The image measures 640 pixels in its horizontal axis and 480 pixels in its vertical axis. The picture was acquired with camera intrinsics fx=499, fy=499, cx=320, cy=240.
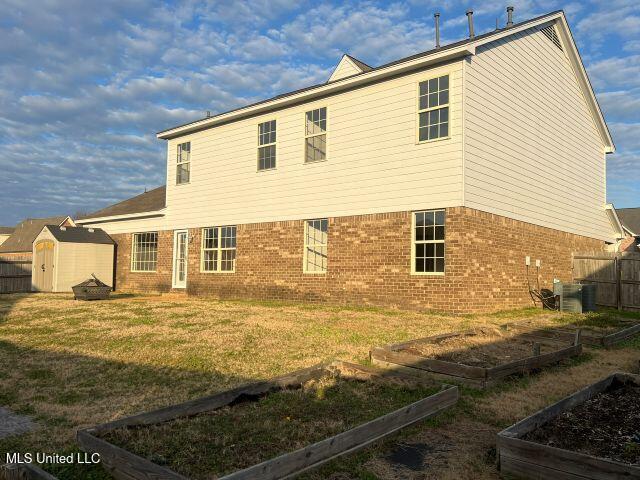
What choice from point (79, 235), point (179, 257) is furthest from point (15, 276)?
point (179, 257)

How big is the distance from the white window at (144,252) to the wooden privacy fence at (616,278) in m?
19.0

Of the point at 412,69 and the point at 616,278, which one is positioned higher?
the point at 412,69

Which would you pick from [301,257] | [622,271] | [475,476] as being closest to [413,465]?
[475,476]

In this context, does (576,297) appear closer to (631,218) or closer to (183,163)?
(183,163)

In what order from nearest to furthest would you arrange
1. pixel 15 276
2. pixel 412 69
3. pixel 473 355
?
pixel 473 355
pixel 412 69
pixel 15 276

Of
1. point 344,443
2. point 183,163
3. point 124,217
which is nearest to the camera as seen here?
point 344,443

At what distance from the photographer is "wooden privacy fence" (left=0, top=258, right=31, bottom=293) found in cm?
2538

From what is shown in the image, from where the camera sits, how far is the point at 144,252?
24.9 meters

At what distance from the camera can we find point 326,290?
56.0 ft

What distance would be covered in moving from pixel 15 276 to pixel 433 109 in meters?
22.7

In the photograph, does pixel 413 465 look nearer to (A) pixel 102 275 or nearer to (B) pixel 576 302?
(B) pixel 576 302

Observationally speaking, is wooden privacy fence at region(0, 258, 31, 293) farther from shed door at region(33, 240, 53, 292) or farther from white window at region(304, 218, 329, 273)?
white window at region(304, 218, 329, 273)

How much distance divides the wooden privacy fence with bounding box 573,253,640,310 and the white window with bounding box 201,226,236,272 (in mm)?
13892

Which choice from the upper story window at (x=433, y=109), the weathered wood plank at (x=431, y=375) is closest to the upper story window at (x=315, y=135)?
the upper story window at (x=433, y=109)
